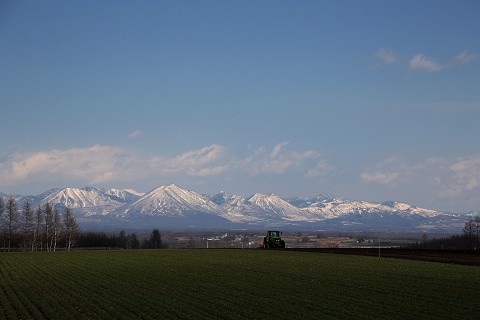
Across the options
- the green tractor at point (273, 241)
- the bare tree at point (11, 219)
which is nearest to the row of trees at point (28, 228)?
the bare tree at point (11, 219)

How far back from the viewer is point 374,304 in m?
33.8

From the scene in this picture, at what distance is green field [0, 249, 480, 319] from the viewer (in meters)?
31.0

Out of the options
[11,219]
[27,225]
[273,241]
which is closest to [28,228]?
[27,225]

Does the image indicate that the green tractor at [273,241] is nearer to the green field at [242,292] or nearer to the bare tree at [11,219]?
the green field at [242,292]

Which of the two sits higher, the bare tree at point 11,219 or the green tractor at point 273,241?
the bare tree at point 11,219

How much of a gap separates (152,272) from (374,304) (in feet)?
84.3

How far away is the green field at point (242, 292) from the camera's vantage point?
31.0 meters

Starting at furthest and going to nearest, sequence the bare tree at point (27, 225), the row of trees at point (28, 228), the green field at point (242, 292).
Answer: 1. the bare tree at point (27, 225)
2. the row of trees at point (28, 228)
3. the green field at point (242, 292)

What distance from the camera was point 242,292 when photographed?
39.2 metres

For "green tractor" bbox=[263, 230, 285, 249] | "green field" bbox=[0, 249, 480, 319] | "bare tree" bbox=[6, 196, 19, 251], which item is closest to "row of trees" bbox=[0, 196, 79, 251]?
"bare tree" bbox=[6, 196, 19, 251]

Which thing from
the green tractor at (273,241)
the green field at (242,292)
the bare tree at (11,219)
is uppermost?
the bare tree at (11,219)

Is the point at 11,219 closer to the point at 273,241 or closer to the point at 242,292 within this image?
the point at 273,241

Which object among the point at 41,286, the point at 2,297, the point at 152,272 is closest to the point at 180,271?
the point at 152,272

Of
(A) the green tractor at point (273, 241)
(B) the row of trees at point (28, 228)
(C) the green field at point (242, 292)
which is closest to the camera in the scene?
(C) the green field at point (242, 292)
